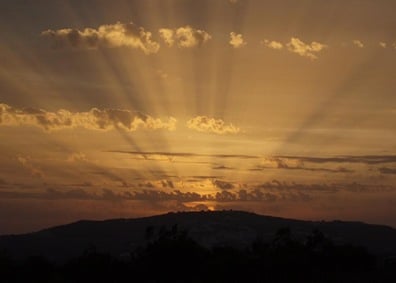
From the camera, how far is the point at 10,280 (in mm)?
73875

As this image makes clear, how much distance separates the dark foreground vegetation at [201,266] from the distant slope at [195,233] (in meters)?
46.7

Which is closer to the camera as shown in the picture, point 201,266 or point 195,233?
point 201,266

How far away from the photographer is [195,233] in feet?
576

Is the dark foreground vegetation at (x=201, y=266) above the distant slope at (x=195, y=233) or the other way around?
the other way around

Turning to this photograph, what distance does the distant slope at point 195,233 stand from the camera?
481ft

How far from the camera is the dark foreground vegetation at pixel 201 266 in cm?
7738

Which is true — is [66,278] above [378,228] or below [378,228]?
below

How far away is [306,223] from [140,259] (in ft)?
294

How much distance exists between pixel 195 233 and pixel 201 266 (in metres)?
93.2

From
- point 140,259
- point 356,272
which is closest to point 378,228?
point 356,272

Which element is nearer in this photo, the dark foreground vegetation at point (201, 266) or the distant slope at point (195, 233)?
the dark foreground vegetation at point (201, 266)

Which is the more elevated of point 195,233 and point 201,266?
point 195,233

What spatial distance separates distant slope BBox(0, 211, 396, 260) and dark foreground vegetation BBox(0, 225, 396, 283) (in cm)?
4673

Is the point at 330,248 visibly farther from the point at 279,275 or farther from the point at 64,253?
the point at 64,253
